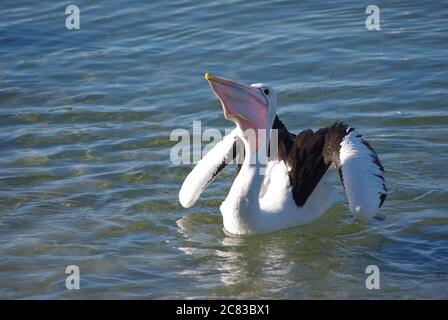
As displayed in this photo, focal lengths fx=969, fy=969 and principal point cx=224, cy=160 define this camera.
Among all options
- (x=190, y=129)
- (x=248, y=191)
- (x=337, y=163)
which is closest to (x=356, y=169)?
(x=337, y=163)

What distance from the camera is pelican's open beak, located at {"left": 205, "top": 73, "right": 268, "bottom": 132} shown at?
686cm

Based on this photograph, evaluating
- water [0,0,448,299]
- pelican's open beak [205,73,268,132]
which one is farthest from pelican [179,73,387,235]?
water [0,0,448,299]

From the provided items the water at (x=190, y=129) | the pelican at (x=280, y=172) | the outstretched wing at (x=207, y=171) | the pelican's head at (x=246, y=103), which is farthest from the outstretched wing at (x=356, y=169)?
the outstretched wing at (x=207, y=171)

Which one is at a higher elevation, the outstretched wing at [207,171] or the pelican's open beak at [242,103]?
the pelican's open beak at [242,103]

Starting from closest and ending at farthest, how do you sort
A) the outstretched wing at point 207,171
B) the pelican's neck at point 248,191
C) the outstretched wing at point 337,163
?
1. the outstretched wing at point 337,163
2. the pelican's neck at point 248,191
3. the outstretched wing at point 207,171

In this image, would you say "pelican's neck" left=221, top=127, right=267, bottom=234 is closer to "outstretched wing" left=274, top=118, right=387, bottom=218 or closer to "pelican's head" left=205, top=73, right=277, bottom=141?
"pelican's head" left=205, top=73, right=277, bottom=141

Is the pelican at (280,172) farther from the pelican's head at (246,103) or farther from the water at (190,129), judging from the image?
the water at (190,129)

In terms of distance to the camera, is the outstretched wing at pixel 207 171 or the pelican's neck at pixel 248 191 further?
the outstretched wing at pixel 207 171

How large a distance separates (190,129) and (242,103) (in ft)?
9.21

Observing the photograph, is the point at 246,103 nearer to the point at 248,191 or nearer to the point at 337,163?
the point at 248,191

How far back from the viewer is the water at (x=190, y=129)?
6.81 meters

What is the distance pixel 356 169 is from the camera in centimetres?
701

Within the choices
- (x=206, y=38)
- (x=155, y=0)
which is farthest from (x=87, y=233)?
(x=155, y=0)

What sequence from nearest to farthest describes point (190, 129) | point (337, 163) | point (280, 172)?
1. point (337, 163)
2. point (280, 172)
3. point (190, 129)
